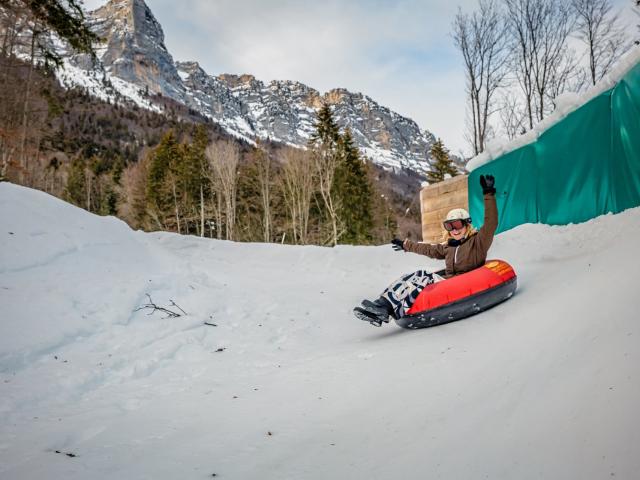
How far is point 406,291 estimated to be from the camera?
386cm

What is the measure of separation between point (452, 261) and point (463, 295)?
720 mm

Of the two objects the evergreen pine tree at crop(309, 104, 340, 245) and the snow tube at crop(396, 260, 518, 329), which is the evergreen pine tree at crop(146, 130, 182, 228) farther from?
the snow tube at crop(396, 260, 518, 329)

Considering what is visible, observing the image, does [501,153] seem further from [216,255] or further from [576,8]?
[576,8]

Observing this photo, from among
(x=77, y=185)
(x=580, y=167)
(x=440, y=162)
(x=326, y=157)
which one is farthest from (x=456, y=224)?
(x=77, y=185)

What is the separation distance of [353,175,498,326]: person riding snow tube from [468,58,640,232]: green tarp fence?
2239 mm

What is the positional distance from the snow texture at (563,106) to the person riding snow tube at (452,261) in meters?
2.78

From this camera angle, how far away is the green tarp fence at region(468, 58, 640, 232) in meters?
4.58

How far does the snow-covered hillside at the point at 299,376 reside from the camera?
1.57 m

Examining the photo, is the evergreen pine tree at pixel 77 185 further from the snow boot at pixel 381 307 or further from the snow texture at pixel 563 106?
the snow boot at pixel 381 307

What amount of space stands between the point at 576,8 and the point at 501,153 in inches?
424

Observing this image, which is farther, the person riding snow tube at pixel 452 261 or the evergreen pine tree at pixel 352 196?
the evergreen pine tree at pixel 352 196

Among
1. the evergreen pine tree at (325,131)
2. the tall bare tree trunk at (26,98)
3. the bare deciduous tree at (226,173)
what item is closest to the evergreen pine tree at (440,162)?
the evergreen pine tree at (325,131)

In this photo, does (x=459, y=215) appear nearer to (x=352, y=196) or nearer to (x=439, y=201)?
(x=439, y=201)

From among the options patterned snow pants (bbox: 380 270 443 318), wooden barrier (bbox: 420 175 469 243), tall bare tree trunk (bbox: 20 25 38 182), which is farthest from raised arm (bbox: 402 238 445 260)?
tall bare tree trunk (bbox: 20 25 38 182)
